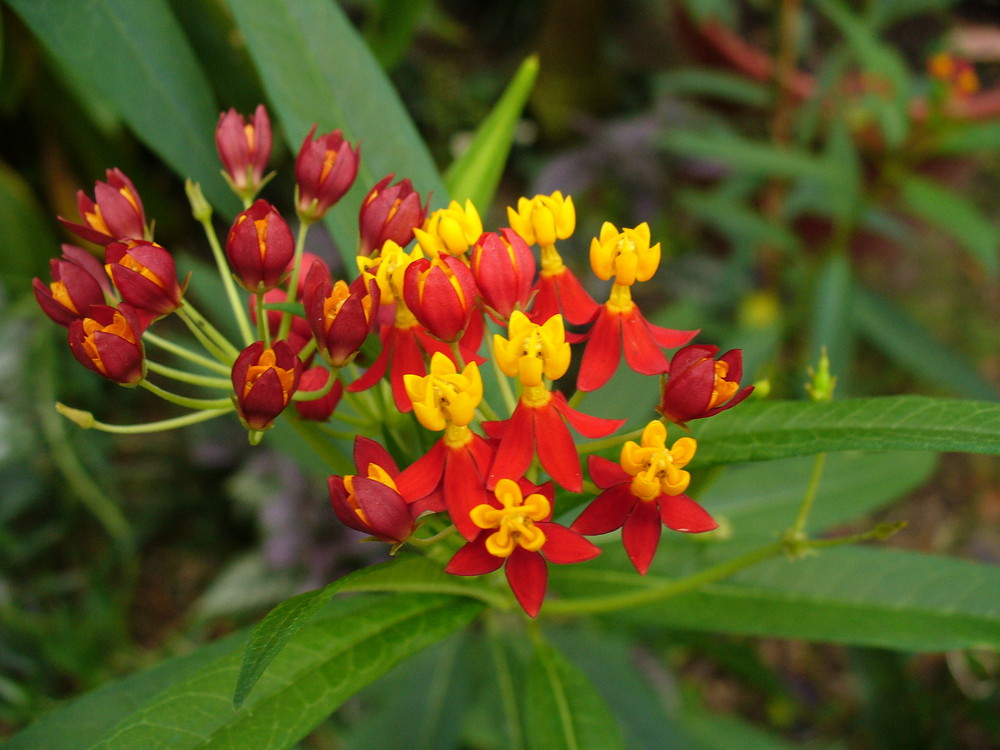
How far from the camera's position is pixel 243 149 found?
2.97 feet

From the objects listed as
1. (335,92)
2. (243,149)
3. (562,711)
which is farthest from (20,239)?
(562,711)

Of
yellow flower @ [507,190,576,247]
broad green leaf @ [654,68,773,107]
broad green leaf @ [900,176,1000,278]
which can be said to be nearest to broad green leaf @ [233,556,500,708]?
yellow flower @ [507,190,576,247]

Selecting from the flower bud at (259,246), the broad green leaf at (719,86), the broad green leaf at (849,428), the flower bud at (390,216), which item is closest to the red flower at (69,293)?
the flower bud at (259,246)

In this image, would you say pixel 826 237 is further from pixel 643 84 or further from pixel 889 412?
pixel 889 412

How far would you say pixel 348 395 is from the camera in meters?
0.86

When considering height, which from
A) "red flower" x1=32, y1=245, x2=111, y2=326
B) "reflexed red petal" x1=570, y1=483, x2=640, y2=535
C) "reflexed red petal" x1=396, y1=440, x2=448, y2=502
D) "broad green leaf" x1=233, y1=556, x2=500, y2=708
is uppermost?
"red flower" x1=32, y1=245, x2=111, y2=326

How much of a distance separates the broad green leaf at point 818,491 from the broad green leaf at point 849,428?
0.61m

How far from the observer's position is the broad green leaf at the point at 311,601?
622 mm

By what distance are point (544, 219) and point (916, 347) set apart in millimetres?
1987

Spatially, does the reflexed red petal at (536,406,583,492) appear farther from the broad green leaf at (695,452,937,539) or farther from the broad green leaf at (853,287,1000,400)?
the broad green leaf at (853,287,1000,400)

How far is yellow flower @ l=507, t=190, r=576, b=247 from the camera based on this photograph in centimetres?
83

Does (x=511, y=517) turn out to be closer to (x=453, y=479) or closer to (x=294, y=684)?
(x=453, y=479)

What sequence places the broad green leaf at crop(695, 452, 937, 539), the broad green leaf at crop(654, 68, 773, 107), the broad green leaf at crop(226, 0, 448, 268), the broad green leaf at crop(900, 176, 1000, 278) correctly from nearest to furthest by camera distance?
the broad green leaf at crop(226, 0, 448, 268)
the broad green leaf at crop(695, 452, 937, 539)
the broad green leaf at crop(900, 176, 1000, 278)
the broad green leaf at crop(654, 68, 773, 107)

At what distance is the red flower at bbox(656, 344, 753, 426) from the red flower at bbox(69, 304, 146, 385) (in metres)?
0.47
